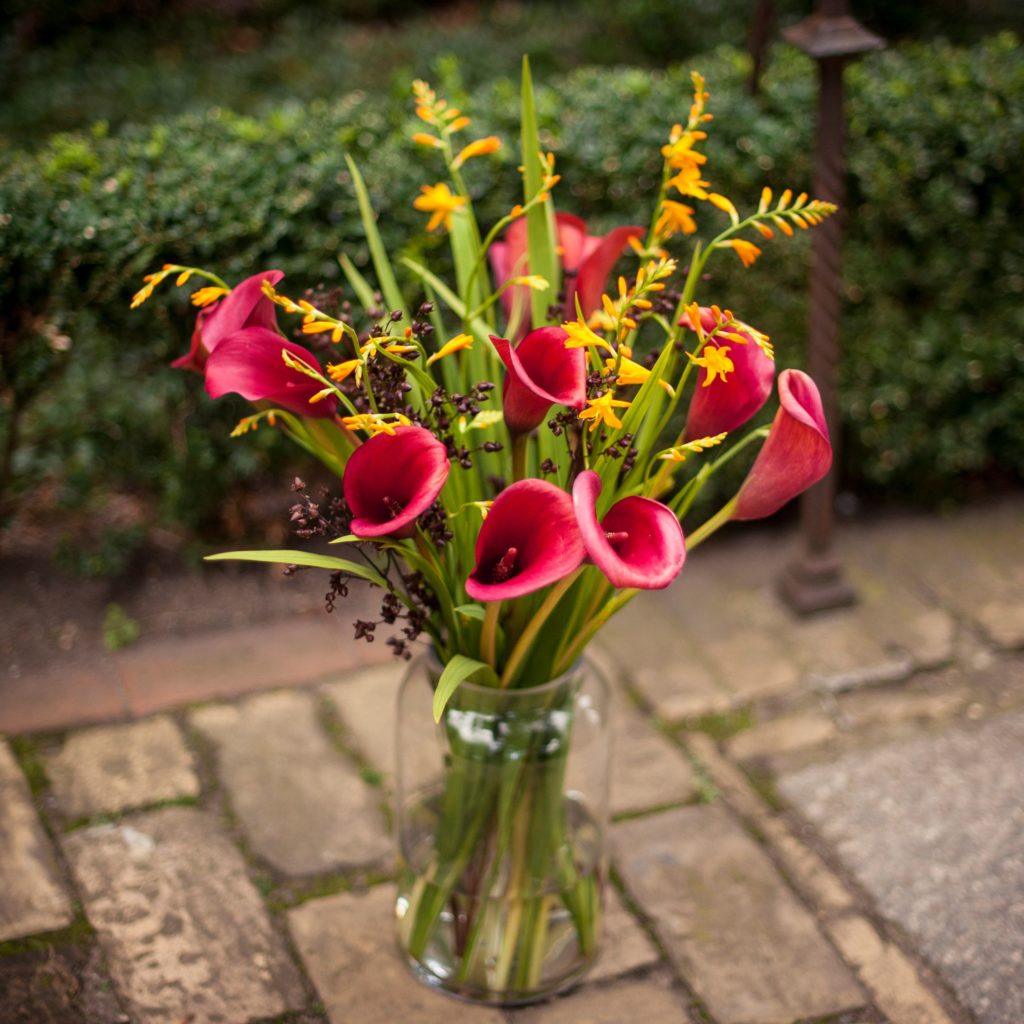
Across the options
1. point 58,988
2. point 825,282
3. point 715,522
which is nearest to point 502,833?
point 715,522

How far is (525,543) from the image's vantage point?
132 cm

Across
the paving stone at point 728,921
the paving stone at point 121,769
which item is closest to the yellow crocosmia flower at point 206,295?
the paving stone at point 121,769

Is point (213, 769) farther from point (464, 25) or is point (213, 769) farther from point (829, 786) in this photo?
point (464, 25)

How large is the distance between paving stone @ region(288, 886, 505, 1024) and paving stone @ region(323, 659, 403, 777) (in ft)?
1.09

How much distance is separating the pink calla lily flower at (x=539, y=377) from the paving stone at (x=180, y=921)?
1023mm

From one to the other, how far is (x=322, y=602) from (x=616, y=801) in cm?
85

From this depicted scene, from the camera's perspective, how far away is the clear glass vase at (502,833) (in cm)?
164

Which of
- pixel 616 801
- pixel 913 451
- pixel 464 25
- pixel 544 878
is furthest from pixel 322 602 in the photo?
pixel 464 25

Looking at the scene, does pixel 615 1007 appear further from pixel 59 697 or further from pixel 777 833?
pixel 59 697

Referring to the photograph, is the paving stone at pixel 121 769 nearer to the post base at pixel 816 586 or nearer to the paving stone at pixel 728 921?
the paving stone at pixel 728 921

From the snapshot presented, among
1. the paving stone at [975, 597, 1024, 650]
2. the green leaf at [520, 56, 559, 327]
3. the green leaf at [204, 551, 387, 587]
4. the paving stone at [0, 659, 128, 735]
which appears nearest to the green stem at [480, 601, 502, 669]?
the green leaf at [204, 551, 387, 587]

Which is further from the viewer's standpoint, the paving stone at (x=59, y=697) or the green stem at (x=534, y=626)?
the paving stone at (x=59, y=697)

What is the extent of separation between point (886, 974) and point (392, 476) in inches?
47.5

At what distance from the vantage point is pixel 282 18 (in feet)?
17.1
